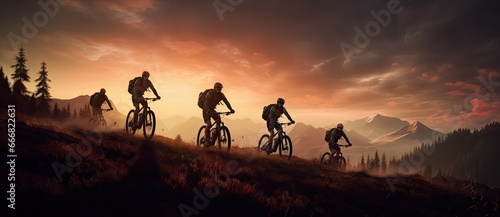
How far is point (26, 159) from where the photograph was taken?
21.3ft

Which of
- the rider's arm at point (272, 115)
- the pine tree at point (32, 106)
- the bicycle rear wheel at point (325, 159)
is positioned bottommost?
the bicycle rear wheel at point (325, 159)

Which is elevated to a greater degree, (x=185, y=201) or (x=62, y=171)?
(x=62, y=171)

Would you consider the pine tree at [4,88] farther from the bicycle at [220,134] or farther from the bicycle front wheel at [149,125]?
the bicycle at [220,134]

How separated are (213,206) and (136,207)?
4.91 feet

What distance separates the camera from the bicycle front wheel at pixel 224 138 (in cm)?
1363

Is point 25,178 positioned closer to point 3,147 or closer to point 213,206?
point 3,147

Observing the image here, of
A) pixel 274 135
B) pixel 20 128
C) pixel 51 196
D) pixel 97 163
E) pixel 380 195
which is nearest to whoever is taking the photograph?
pixel 51 196

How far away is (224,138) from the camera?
45.3ft

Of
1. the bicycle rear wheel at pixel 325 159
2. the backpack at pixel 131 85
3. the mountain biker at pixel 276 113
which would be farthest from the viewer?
the bicycle rear wheel at pixel 325 159

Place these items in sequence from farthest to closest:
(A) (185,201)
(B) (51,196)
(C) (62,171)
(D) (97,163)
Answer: (D) (97,163) < (C) (62,171) < (A) (185,201) < (B) (51,196)

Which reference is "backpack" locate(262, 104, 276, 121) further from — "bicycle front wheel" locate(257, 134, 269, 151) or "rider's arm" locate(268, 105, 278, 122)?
"bicycle front wheel" locate(257, 134, 269, 151)

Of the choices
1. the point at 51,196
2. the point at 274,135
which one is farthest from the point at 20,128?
the point at 274,135

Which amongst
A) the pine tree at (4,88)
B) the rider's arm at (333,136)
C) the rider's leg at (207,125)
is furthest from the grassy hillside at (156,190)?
the pine tree at (4,88)

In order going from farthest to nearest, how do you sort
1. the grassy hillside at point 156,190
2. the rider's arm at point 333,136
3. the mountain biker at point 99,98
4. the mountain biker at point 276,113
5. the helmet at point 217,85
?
the mountain biker at point 99,98 < the rider's arm at point 333,136 < the mountain biker at point 276,113 < the helmet at point 217,85 < the grassy hillside at point 156,190
